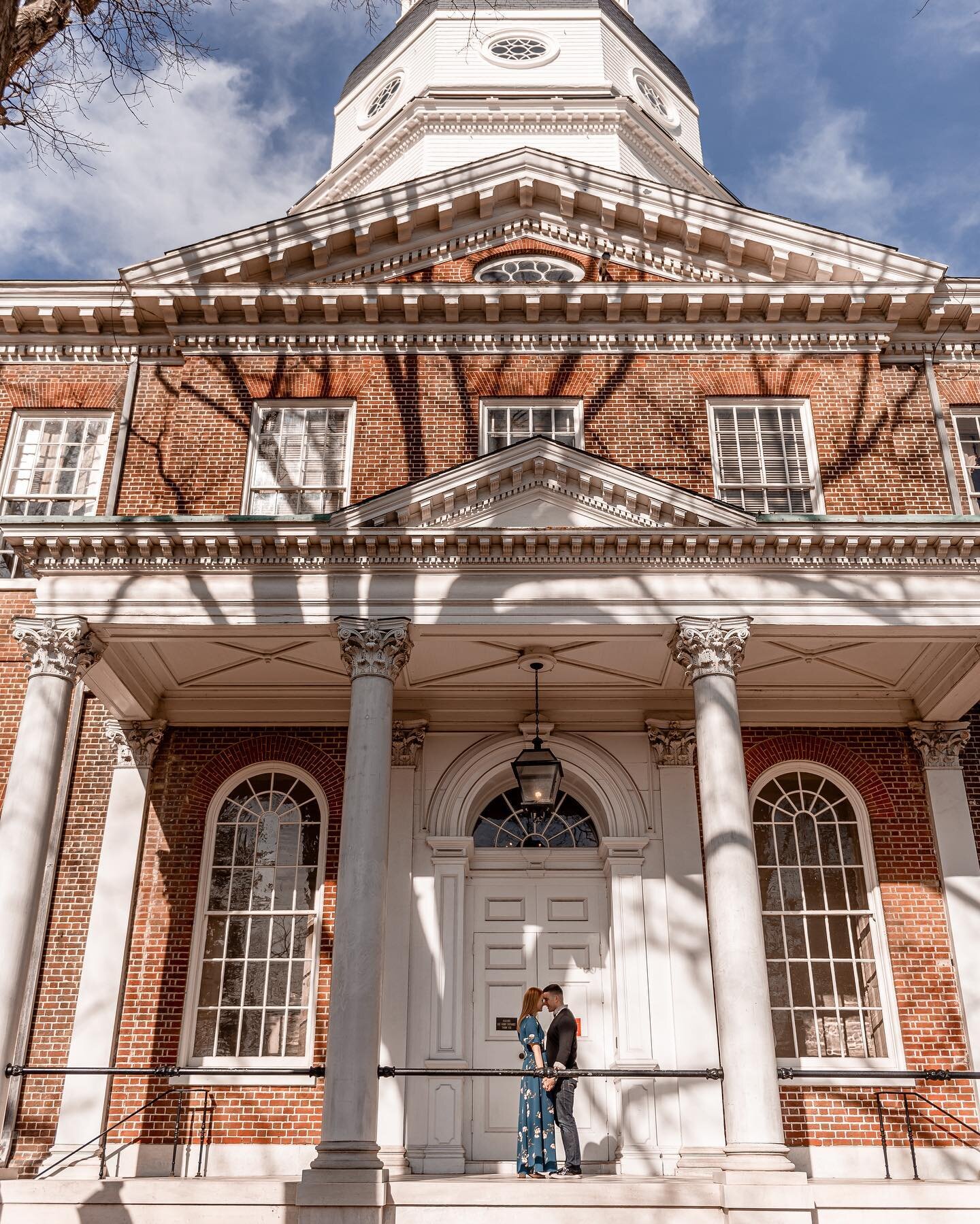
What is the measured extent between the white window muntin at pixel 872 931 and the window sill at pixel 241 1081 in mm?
5184

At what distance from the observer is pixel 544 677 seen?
1359cm

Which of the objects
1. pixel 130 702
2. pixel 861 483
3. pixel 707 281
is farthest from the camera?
pixel 707 281

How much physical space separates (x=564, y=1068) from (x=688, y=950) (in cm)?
256

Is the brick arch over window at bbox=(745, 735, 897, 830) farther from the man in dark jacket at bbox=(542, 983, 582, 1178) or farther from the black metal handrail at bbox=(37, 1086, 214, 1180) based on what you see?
the black metal handrail at bbox=(37, 1086, 214, 1180)

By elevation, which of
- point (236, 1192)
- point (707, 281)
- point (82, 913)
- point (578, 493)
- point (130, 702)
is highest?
Answer: point (707, 281)

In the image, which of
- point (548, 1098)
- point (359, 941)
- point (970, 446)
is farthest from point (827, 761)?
point (359, 941)

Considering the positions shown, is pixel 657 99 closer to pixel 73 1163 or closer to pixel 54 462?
pixel 54 462

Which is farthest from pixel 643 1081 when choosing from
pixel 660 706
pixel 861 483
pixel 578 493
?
pixel 861 483

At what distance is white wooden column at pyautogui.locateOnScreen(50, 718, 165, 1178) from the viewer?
Answer: 11922 millimetres

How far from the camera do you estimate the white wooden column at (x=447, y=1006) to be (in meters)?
12.2

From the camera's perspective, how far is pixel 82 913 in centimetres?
1288

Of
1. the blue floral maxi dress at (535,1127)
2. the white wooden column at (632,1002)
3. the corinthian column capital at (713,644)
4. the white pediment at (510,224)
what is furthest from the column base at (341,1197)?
the white pediment at (510,224)

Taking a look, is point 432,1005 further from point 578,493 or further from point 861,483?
point 861,483

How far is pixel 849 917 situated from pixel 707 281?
8.16m
